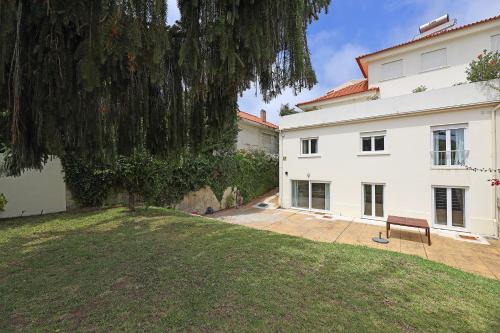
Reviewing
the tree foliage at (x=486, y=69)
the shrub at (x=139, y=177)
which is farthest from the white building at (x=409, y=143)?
the shrub at (x=139, y=177)

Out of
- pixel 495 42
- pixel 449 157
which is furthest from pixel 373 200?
pixel 495 42

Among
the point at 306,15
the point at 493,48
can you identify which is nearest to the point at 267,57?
the point at 306,15

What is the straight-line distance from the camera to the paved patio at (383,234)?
7926 millimetres

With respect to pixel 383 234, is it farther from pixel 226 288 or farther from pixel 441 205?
pixel 226 288

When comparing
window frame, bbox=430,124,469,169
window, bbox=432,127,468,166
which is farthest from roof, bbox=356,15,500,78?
window, bbox=432,127,468,166

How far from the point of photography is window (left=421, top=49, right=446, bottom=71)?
15.7 m

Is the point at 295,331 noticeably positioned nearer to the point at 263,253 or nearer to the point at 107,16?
the point at 263,253

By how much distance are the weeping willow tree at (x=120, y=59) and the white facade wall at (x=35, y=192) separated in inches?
376

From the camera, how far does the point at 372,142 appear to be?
1404 cm

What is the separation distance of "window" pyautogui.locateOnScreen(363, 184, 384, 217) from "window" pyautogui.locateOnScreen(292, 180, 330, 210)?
220cm

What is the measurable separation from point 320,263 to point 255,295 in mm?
2068

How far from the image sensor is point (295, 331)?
3.08 m

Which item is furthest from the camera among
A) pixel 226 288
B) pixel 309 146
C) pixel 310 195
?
pixel 309 146

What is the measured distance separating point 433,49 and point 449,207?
34.8 ft
